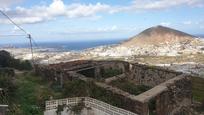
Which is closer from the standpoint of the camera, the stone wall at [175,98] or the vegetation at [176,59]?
the stone wall at [175,98]

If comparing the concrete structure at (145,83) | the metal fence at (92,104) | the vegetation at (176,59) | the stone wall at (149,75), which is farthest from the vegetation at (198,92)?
the vegetation at (176,59)

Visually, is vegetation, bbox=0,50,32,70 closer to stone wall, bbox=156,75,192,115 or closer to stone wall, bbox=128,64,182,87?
stone wall, bbox=128,64,182,87

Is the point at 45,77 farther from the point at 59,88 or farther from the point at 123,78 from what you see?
the point at 123,78

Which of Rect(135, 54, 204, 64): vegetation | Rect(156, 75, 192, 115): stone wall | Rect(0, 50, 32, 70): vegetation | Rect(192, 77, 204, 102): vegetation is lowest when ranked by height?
Rect(135, 54, 204, 64): vegetation

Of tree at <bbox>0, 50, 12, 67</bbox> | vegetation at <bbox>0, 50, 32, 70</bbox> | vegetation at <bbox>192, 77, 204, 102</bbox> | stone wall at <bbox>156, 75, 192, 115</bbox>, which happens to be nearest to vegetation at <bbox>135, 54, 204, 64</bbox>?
vegetation at <bbox>192, 77, 204, 102</bbox>

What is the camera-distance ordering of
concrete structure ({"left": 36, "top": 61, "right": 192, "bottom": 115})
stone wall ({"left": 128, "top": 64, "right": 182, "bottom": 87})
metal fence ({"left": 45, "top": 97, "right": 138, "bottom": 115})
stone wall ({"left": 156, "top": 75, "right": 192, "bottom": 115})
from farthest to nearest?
1. stone wall ({"left": 128, "top": 64, "right": 182, "bottom": 87})
2. stone wall ({"left": 156, "top": 75, "right": 192, "bottom": 115})
3. concrete structure ({"left": 36, "top": 61, "right": 192, "bottom": 115})
4. metal fence ({"left": 45, "top": 97, "right": 138, "bottom": 115})

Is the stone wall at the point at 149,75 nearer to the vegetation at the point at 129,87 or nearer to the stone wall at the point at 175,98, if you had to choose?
the vegetation at the point at 129,87

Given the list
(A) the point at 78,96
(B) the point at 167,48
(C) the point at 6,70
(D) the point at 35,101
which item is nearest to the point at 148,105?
(A) the point at 78,96
